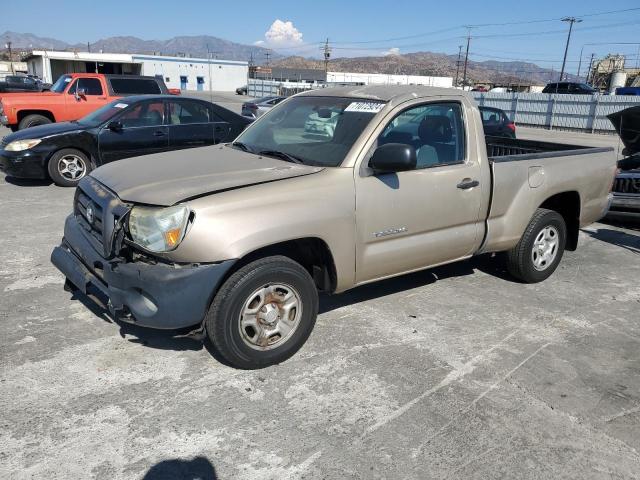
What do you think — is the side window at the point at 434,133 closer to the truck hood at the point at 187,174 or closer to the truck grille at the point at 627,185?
the truck hood at the point at 187,174

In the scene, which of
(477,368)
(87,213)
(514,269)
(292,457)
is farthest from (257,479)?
(514,269)

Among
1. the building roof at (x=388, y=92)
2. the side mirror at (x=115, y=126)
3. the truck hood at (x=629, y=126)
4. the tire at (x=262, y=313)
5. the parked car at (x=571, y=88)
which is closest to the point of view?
the tire at (x=262, y=313)

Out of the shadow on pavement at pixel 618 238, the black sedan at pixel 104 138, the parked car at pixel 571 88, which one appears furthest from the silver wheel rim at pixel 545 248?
the parked car at pixel 571 88

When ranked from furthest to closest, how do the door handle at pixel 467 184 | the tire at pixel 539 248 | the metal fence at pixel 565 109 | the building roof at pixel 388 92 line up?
the metal fence at pixel 565 109, the tire at pixel 539 248, the door handle at pixel 467 184, the building roof at pixel 388 92

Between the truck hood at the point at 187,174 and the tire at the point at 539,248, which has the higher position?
the truck hood at the point at 187,174

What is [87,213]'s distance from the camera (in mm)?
3705

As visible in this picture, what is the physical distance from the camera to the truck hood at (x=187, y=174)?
3203 mm

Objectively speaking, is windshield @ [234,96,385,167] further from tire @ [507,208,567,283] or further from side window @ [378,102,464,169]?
tire @ [507,208,567,283]

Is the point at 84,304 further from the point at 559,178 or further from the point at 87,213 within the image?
the point at 559,178

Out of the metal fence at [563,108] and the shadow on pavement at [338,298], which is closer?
the shadow on pavement at [338,298]

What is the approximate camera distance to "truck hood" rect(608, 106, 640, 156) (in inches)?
281

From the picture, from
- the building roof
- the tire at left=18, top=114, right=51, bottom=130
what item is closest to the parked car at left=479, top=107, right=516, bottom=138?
the tire at left=18, top=114, right=51, bottom=130

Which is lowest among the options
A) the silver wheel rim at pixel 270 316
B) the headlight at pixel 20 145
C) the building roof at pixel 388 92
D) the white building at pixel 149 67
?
the silver wheel rim at pixel 270 316

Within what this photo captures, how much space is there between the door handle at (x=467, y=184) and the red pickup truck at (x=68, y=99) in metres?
11.0
